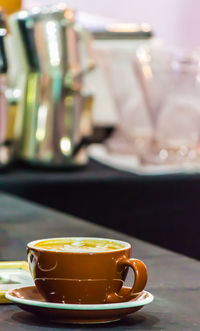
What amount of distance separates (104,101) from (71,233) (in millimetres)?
939

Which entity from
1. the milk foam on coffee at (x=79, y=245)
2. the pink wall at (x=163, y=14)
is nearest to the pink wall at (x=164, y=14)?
the pink wall at (x=163, y=14)

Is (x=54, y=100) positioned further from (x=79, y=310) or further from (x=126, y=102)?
(x=79, y=310)

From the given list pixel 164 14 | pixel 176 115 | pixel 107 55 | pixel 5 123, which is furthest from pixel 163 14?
pixel 5 123

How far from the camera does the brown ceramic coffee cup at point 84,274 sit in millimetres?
421

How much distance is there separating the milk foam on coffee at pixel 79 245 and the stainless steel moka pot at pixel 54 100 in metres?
0.96

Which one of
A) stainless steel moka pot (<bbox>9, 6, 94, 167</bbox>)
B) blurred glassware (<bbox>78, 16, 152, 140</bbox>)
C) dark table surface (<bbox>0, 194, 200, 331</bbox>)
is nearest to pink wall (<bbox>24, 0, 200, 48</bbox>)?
blurred glassware (<bbox>78, 16, 152, 140</bbox>)

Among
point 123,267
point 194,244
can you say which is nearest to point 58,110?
point 194,244

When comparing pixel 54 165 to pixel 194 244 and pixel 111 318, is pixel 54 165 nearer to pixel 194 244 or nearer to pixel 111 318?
pixel 194 244

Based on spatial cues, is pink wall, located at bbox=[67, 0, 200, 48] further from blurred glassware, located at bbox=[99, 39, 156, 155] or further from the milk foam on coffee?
the milk foam on coffee

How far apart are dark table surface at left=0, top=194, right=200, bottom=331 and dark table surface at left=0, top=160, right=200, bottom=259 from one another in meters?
0.35

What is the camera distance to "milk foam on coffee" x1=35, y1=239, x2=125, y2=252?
447 millimetres

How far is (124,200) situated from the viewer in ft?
4.54

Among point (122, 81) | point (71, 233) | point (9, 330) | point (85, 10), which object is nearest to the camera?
point (9, 330)

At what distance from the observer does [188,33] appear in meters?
3.07
